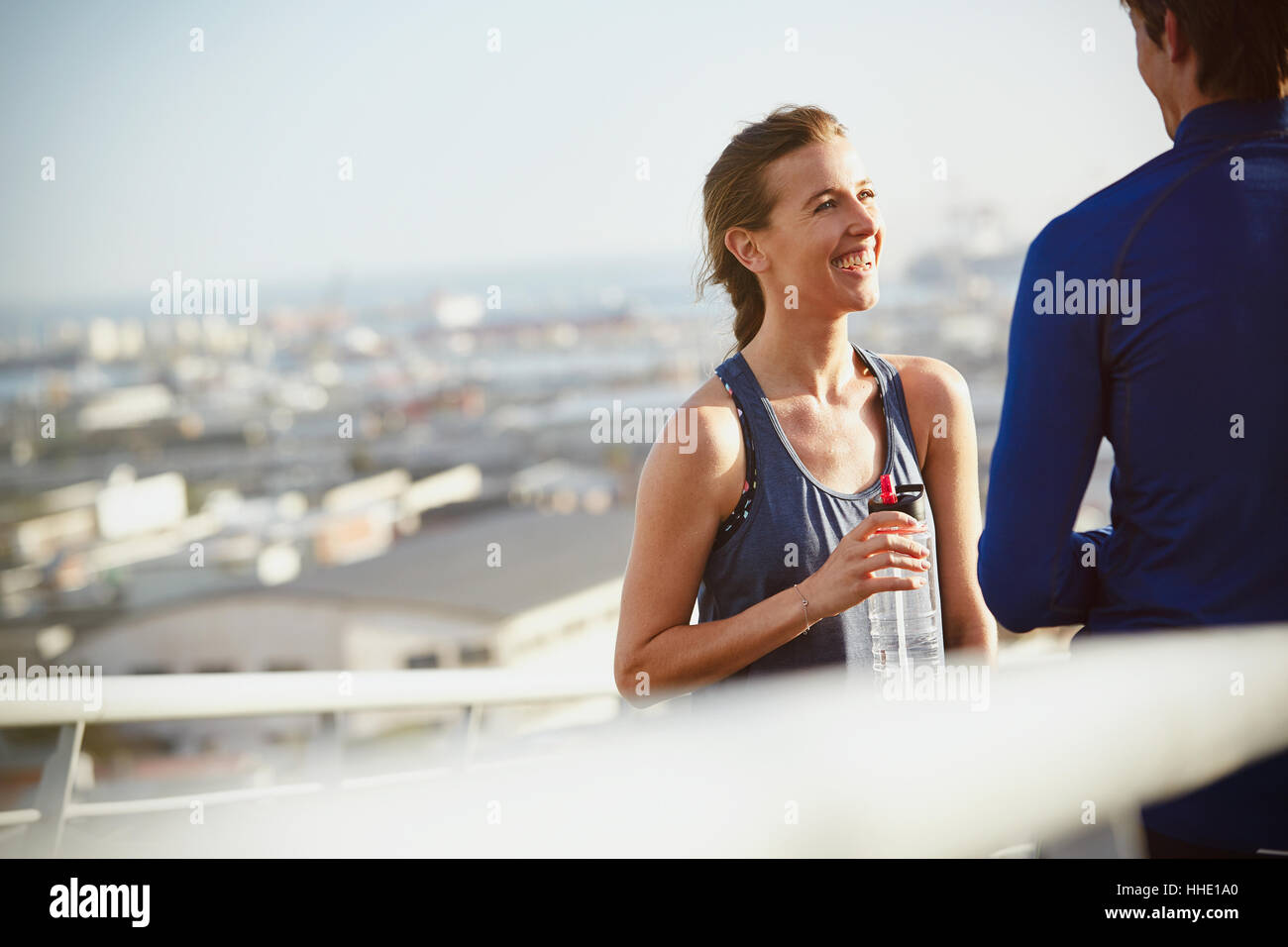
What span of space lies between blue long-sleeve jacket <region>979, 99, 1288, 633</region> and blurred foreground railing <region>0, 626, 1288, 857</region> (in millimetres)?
73

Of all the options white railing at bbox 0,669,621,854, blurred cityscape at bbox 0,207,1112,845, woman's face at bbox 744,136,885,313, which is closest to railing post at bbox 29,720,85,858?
white railing at bbox 0,669,621,854

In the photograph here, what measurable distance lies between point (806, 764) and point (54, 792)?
0.93 m

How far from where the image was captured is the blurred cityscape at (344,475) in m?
16.7

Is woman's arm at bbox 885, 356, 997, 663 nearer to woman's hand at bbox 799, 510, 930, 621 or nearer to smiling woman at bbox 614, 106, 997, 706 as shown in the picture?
smiling woman at bbox 614, 106, 997, 706

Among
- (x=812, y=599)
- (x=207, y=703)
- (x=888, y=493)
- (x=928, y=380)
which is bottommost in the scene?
(x=207, y=703)

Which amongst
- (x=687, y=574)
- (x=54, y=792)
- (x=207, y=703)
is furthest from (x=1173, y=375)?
(x=54, y=792)

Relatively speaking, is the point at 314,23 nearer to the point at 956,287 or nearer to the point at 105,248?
the point at 105,248

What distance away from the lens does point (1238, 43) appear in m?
0.83

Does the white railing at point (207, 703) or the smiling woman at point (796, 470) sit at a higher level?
the smiling woman at point (796, 470)

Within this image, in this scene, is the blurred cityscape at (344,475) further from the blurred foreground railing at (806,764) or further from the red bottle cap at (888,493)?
the red bottle cap at (888,493)

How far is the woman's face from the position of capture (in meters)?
1.16

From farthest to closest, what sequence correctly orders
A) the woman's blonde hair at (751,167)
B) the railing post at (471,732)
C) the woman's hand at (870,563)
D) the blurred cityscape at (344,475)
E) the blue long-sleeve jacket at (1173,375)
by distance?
the blurred cityscape at (344,475)
the railing post at (471,732)
the woman's blonde hair at (751,167)
the woman's hand at (870,563)
the blue long-sleeve jacket at (1173,375)

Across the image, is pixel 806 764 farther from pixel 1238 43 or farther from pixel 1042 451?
pixel 1238 43

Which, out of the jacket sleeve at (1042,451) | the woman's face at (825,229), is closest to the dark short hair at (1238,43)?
the jacket sleeve at (1042,451)
